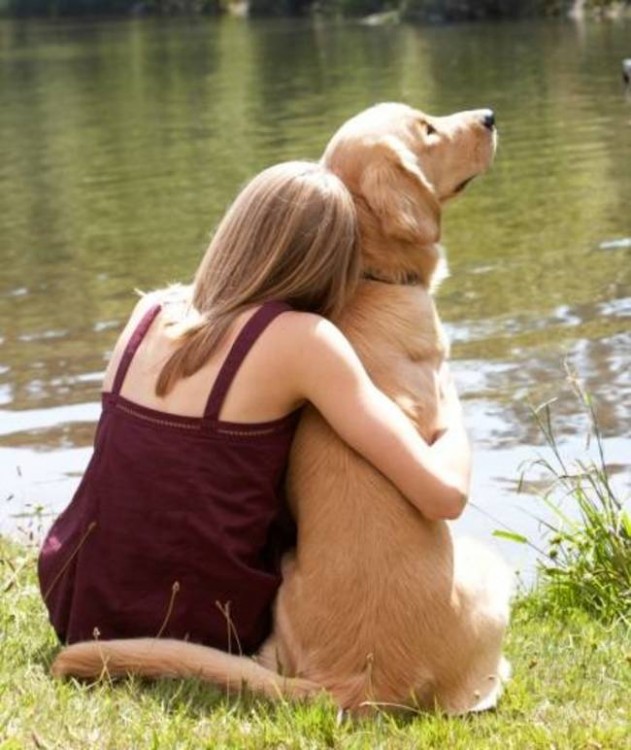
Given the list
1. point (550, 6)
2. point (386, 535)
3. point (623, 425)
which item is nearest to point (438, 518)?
point (386, 535)

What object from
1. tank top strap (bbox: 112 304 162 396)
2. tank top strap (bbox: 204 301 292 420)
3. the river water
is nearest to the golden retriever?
tank top strap (bbox: 204 301 292 420)

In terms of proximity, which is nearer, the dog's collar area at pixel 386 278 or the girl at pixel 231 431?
the girl at pixel 231 431

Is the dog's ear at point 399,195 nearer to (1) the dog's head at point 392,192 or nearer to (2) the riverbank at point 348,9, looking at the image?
(1) the dog's head at point 392,192

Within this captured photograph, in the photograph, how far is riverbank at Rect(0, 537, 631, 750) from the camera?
3.56 meters

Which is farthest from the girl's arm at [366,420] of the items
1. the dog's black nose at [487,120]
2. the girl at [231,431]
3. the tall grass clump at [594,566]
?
the tall grass clump at [594,566]

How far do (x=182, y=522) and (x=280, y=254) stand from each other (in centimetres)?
69

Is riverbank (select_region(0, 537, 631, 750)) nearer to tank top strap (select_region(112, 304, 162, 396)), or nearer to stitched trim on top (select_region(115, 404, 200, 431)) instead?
stitched trim on top (select_region(115, 404, 200, 431))

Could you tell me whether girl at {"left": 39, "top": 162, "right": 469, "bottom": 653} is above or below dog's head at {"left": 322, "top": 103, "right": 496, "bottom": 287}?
below

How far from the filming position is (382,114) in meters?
4.54

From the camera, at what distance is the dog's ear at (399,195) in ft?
14.0

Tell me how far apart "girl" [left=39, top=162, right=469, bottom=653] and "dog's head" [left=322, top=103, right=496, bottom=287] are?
18 centimetres

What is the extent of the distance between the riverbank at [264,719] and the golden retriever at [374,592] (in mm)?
77

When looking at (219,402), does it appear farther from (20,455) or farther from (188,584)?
(20,455)

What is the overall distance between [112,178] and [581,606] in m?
16.3
